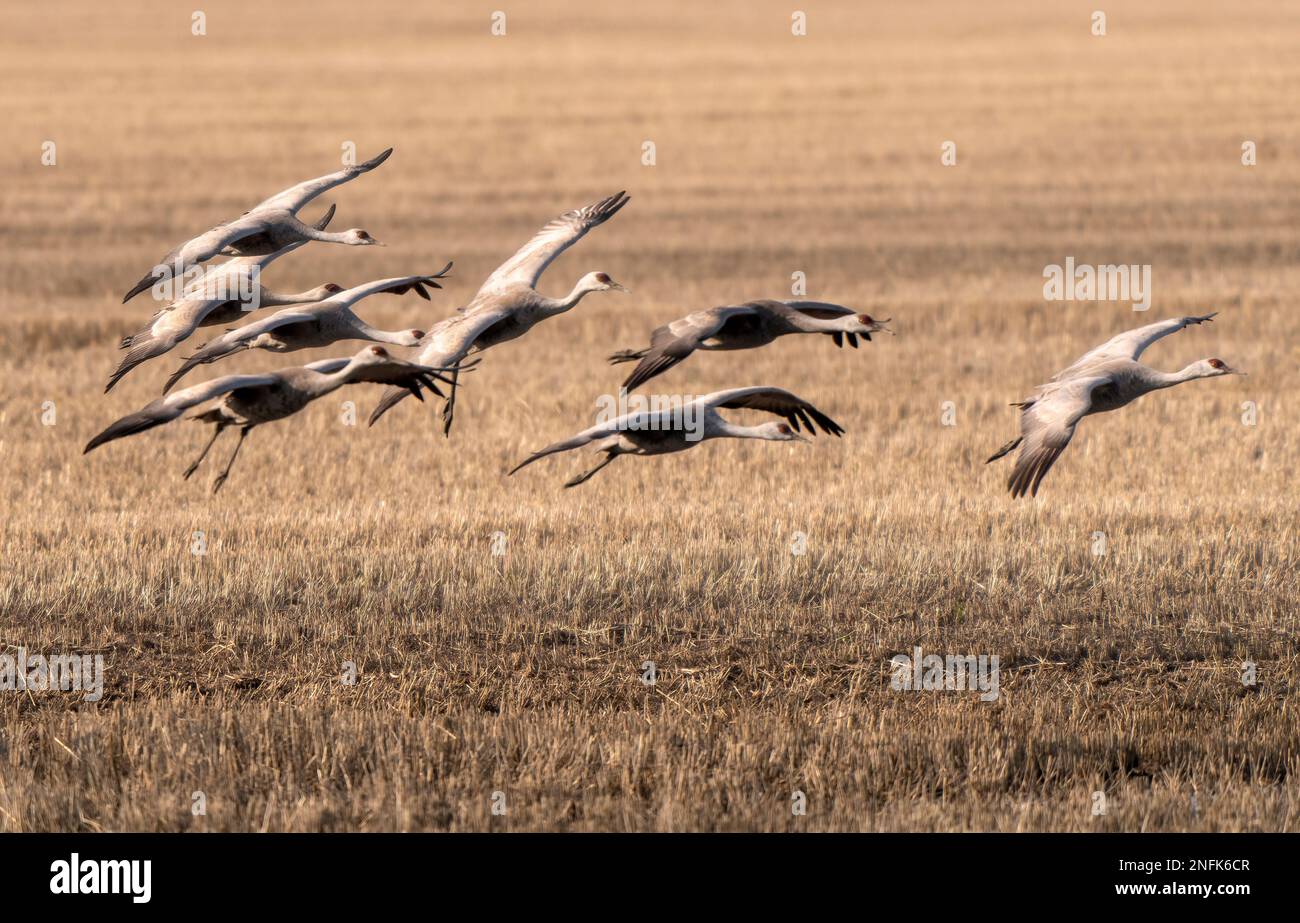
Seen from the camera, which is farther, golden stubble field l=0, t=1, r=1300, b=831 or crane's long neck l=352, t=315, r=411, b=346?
crane's long neck l=352, t=315, r=411, b=346

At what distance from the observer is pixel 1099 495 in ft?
45.4

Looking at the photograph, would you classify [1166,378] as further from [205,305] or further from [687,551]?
[205,305]

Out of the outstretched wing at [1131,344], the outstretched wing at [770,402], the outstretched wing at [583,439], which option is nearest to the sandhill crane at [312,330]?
the outstretched wing at [583,439]

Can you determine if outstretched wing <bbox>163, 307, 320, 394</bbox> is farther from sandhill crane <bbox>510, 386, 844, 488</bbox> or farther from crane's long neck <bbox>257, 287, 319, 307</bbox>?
sandhill crane <bbox>510, 386, 844, 488</bbox>

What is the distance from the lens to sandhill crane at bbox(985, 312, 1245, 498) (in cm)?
894

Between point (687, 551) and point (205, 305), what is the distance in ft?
13.0

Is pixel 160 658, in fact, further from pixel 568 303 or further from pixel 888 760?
pixel 888 760

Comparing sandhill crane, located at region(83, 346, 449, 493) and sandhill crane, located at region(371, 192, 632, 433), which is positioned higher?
sandhill crane, located at region(371, 192, 632, 433)

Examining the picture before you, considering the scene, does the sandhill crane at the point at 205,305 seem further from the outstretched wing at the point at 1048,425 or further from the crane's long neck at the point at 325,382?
the outstretched wing at the point at 1048,425

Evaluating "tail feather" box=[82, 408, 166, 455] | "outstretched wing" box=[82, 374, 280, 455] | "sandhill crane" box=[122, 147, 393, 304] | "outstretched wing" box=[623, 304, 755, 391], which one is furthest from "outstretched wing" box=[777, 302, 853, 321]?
"tail feather" box=[82, 408, 166, 455]

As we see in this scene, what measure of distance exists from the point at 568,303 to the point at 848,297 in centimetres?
1458

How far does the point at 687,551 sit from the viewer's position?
11.9 metres

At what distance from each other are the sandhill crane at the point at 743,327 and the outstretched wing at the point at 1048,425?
91cm

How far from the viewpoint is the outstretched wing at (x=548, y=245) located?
9.83 metres
